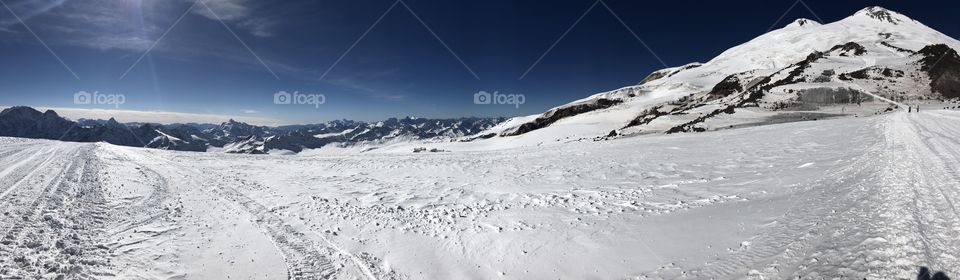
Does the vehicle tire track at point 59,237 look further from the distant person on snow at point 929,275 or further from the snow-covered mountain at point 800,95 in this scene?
the snow-covered mountain at point 800,95

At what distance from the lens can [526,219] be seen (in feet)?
37.8

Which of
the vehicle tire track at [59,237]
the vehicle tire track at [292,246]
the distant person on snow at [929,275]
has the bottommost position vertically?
the vehicle tire track at [292,246]

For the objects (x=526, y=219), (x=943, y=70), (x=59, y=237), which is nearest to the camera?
(x=59, y=237)

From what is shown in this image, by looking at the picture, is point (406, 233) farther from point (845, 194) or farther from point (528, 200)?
point (845, 194)

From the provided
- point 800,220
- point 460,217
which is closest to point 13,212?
point 460,217

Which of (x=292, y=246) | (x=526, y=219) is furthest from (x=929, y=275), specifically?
(x=292, y=246)

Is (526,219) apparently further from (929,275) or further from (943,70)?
(943,70)

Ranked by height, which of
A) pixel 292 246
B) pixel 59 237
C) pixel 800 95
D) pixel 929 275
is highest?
pixel 800 95

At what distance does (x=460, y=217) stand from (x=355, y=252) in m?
3.51

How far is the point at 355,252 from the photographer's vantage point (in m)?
9.57

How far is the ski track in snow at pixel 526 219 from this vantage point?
7.36m

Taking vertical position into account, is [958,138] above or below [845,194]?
above

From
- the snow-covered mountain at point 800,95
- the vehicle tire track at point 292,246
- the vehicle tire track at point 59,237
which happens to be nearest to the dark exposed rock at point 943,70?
the snow-covered mountain at point 800,95

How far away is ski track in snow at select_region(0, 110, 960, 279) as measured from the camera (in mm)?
7359
